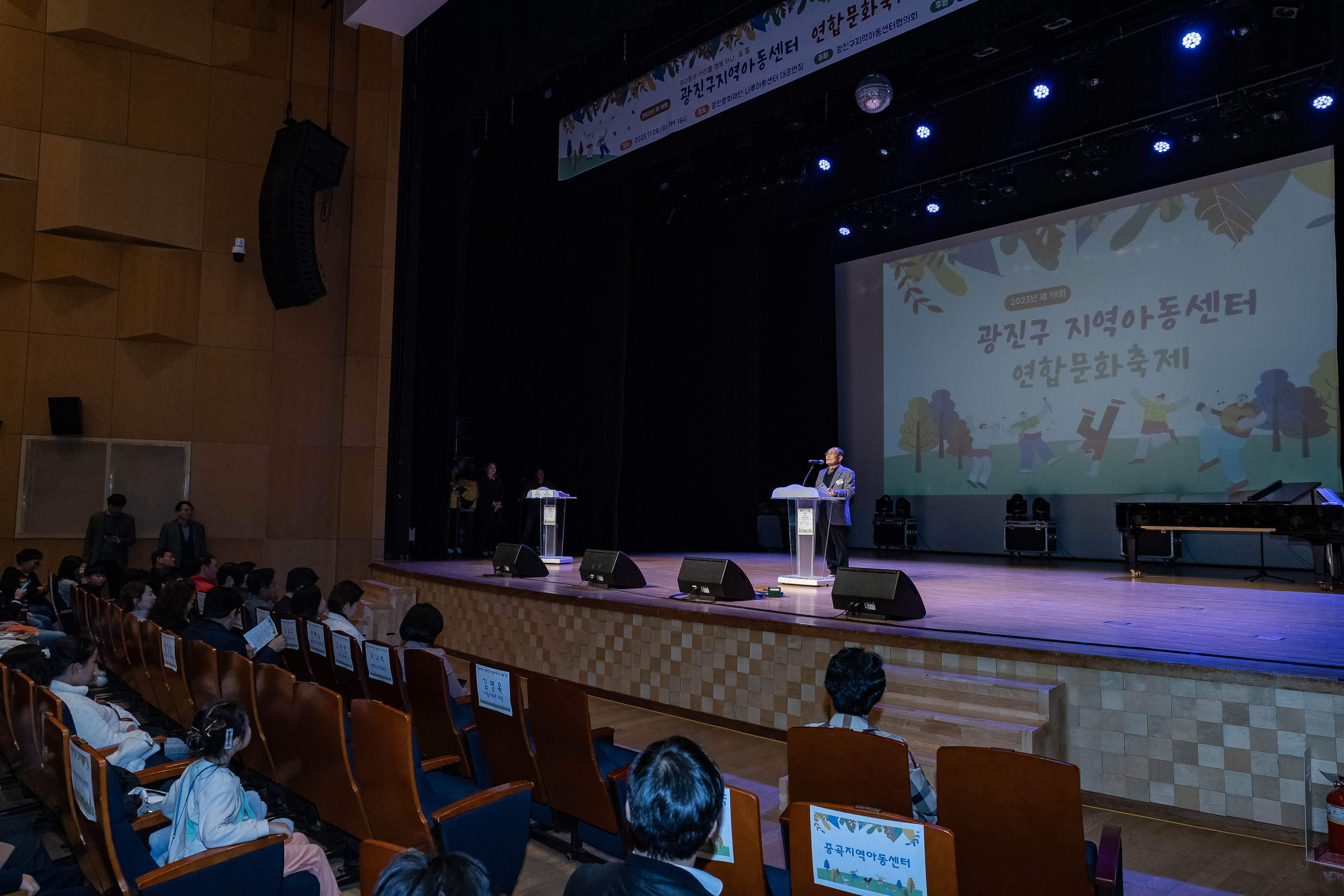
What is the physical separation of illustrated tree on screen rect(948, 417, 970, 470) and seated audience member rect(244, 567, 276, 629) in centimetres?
839

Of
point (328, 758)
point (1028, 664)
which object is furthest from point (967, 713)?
point (328, 758)

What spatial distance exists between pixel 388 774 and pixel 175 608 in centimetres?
271

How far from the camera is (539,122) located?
1075 cm

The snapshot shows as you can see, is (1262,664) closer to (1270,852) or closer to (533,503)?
(1270,852)

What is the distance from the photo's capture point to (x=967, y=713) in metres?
3.93

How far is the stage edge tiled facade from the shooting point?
3.23 m

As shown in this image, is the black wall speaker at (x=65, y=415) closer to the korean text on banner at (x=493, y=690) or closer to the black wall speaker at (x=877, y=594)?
the korean text on banner at (x=493, y=690)

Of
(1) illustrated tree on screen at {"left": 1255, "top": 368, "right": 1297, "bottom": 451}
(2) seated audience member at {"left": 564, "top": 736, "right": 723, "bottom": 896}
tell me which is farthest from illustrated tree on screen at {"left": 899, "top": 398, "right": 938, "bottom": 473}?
(2) seated audience member at {"left": 564, "top": 736, "right": 723, "bottom": 896}

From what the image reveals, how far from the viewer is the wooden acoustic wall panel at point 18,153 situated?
8.37 m

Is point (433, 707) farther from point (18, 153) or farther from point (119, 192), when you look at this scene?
point (18, 153)

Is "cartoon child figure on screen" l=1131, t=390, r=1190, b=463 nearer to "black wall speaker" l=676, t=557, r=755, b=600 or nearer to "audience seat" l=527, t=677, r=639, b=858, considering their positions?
"black wall speaker" l=676, t=557, r=755, b=600

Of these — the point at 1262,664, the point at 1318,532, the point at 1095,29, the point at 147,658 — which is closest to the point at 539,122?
the point at 1095,29

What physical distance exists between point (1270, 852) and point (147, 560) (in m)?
9.31

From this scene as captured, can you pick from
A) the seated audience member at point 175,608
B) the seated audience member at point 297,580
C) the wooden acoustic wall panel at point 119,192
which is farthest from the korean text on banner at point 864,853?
the wooden acoustic wall panel at point 119,192
